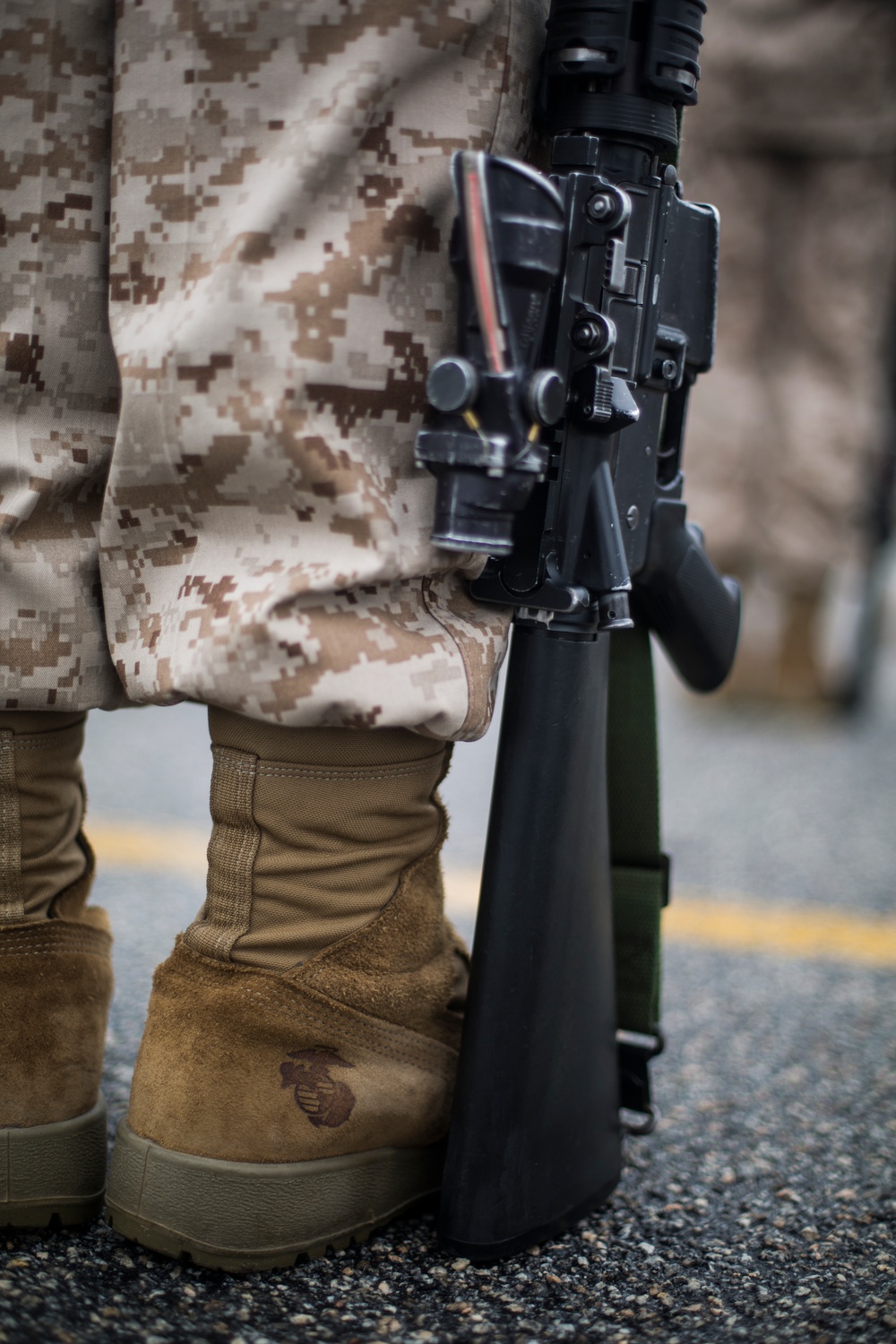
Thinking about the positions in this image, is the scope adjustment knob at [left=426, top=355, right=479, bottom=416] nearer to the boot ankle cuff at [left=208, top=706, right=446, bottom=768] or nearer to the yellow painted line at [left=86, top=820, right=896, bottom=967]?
the boot ankle cuff at [left=208, top=706, right=446, bottom=768]

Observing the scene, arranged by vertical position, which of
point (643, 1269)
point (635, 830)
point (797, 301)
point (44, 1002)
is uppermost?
point (797, 301)

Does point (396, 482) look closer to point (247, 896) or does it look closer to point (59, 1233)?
point (247, 896)

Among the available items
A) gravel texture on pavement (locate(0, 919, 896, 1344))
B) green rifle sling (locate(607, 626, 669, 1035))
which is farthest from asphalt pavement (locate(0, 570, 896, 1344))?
green rifle sling (locate(607, 626, 669, 1035))

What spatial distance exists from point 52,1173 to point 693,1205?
513 millimetres

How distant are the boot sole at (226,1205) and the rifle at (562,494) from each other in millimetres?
94

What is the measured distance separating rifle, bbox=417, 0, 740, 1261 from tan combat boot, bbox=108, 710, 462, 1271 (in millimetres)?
77

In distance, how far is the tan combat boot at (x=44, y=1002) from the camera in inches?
31.6

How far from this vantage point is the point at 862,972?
1589mm

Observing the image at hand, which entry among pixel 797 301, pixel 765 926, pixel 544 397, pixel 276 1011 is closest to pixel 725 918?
pixel 765 926

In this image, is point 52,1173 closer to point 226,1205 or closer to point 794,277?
point 226,1205

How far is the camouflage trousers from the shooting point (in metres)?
0.71

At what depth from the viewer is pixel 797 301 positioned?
9.59 feet

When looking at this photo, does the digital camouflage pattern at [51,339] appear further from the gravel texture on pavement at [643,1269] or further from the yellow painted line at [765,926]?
the yellow painted line at [765,926]

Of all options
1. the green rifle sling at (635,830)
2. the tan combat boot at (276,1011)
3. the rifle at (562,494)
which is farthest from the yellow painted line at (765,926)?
the tan combat boot at (276,1011)
